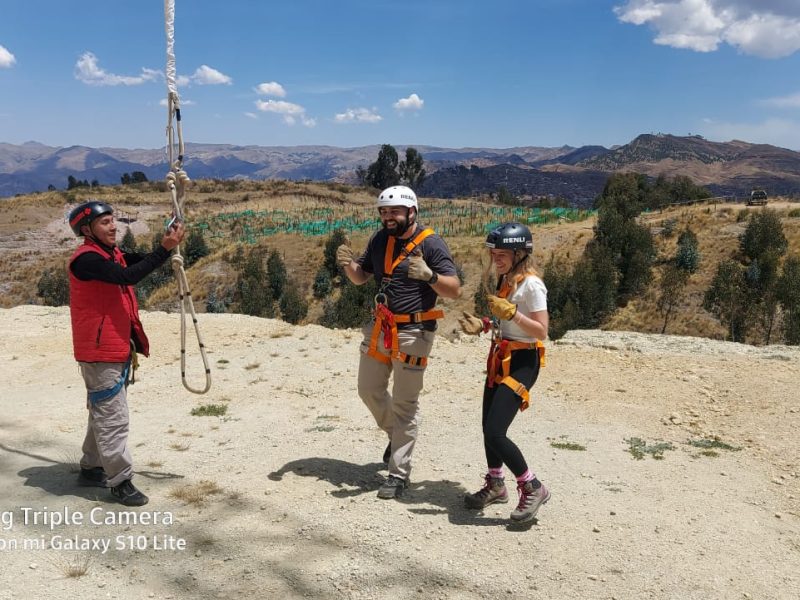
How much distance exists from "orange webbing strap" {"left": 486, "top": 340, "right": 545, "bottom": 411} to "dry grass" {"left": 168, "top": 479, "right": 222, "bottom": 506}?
8.25 feet

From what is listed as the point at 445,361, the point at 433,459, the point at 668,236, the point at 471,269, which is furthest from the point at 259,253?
the point at 433,459

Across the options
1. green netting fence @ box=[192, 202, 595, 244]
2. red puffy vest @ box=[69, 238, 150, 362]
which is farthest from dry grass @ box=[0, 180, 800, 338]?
red puffy vest @ box=[69, 238, 150, 362]

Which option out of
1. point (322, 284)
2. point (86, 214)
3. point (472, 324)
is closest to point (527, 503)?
point (472, 324)

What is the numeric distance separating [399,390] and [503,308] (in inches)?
47.5

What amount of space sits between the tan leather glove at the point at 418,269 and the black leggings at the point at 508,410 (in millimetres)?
893

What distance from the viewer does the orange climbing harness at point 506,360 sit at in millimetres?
4219

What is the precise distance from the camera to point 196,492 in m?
4.80

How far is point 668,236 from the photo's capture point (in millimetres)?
45406

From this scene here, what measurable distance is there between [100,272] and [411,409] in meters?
2.58

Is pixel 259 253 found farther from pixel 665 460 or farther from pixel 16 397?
pixel 665 460

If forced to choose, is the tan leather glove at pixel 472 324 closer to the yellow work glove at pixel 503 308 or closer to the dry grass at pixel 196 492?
the yellow work glove at pixel 503 308

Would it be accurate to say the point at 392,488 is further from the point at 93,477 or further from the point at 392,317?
the point at 93,477

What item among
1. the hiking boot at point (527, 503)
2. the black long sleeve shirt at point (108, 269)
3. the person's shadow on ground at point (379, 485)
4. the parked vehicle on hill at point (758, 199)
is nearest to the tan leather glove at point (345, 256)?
the black long sleeve shirt at point (108, 269)

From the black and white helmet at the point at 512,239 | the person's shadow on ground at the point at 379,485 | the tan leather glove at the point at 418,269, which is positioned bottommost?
the person's shadow on ground at the point at 379,485
